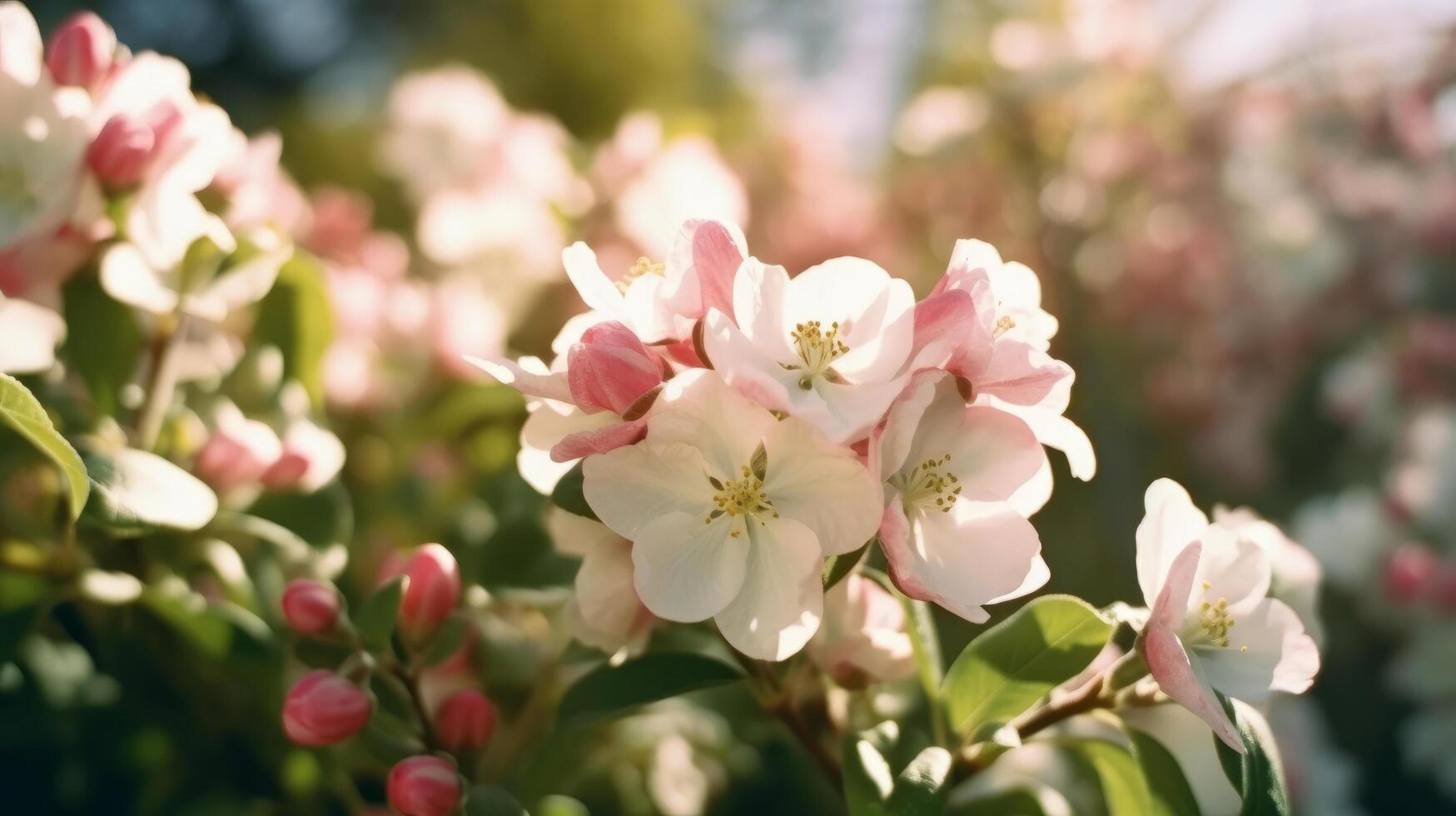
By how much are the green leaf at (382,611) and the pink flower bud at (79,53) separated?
1.24 feet

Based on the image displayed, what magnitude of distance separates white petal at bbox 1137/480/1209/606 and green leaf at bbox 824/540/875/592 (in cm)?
14

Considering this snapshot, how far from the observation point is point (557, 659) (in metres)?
0.77

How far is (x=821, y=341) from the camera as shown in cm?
53

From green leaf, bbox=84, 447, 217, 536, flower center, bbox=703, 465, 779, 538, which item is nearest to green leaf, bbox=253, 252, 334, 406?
green leaf, bbox=84, 447, 217, 536

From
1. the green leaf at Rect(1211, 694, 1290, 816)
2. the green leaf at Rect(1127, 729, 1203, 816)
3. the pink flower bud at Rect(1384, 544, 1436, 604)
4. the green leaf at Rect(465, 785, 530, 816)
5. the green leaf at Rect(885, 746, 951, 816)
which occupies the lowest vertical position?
the pink flower bud at Rect(1384, 544, 1436, 604)

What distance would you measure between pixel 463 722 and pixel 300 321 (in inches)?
14.3

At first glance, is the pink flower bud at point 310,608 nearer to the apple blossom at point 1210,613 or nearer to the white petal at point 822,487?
the white petal at point 822,487

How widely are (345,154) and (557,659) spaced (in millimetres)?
2606

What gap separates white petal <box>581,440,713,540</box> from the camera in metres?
0.50

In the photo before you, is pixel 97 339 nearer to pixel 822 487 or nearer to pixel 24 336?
pixel 24 336

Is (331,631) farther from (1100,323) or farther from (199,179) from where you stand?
(1100,323)

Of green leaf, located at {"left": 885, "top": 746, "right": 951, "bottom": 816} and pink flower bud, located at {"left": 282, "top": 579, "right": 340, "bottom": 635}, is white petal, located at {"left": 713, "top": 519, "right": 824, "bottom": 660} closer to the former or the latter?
green leaf, located at {"left": 885, "top": 746, "right": 951, "bottom": 816}

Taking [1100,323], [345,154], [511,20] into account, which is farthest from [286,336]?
[511,20]

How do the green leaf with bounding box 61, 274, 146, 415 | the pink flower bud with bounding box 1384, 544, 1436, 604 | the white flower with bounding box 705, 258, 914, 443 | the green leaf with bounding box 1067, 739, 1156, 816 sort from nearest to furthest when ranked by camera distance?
1. the white flower with bounding box 705, 258, 914, 443
2. the green leaf with bounding box 1067, 739, 1156, 816
3. the green leaf with bounding box 61, 274, 146, 415
4. the pink flower bud with bounding box 1384, 544, 1436, 604
